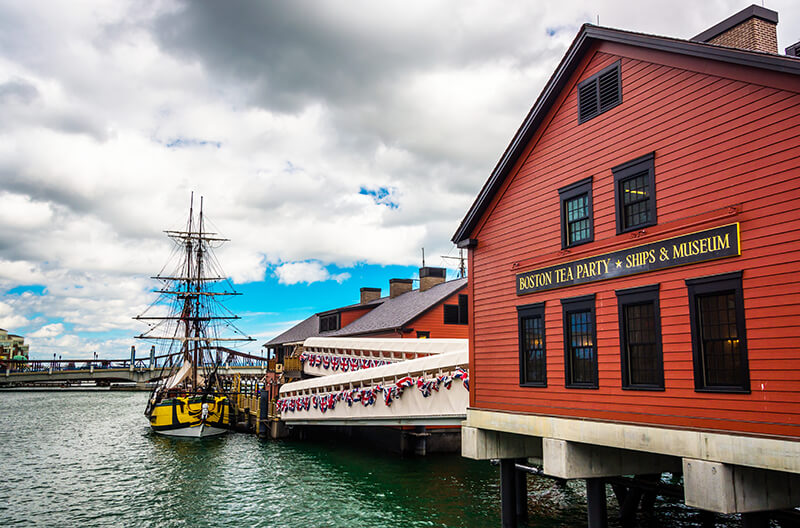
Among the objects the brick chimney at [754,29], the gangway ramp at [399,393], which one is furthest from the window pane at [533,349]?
the brick chimney at [754,29]

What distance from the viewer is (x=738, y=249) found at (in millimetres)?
10219

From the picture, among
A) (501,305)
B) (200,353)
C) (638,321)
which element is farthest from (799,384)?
(200,353)

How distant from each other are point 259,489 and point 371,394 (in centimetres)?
594

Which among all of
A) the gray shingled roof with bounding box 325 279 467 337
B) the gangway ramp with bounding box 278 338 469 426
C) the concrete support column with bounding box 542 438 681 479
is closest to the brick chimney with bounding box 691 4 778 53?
the concrete support column with bounding box 542 438 681 479

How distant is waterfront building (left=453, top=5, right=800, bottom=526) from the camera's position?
9.84m

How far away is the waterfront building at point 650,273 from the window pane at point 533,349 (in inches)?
1.9

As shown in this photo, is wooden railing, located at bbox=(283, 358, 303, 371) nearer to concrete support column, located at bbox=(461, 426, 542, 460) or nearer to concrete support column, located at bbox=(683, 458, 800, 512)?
concrete support column, located at bbox=(461, 426, 542, 460)

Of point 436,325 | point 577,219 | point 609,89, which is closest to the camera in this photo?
point 609,89

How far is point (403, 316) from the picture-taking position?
3869cm

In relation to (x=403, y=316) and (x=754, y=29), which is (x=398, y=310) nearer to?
(x=403, y=316)

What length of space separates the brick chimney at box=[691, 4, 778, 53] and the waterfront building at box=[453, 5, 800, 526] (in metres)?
0.04

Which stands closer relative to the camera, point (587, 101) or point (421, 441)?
point (587, 101)

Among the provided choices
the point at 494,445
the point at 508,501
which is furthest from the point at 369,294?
the point at 508,501

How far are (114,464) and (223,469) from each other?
20.8 ft
